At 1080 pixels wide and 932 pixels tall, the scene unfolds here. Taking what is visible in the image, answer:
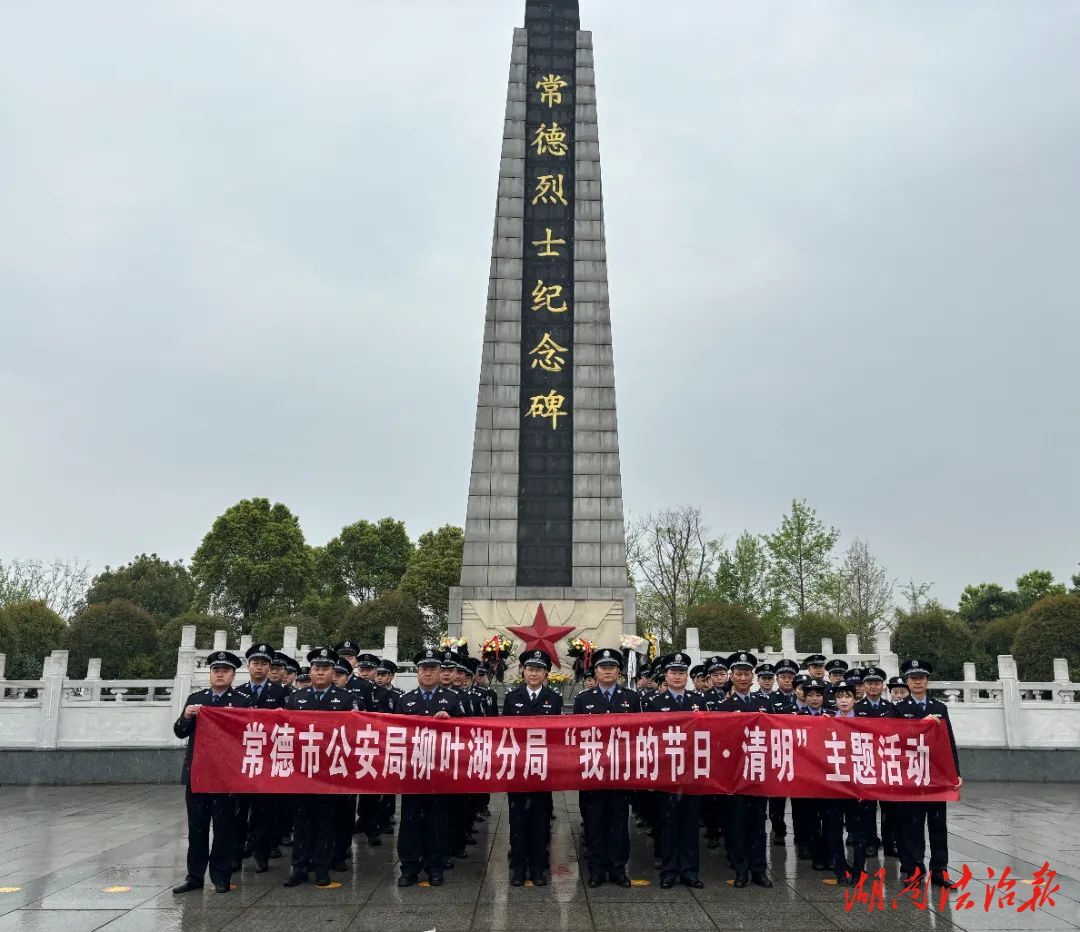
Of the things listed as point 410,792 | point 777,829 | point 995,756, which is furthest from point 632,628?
point 410,792

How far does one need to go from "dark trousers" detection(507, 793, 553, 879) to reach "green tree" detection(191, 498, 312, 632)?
106 feet

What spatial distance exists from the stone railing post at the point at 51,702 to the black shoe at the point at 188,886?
7.08 meters

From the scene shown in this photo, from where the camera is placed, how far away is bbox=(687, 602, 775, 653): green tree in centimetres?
2045

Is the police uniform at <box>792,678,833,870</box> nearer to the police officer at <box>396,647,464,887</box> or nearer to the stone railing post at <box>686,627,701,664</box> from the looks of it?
the police officer at <box>396,647,464,887</box>

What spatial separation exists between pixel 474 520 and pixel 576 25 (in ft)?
37.3

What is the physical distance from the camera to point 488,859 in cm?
689

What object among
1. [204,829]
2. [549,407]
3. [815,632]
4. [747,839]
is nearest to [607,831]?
[747,839]

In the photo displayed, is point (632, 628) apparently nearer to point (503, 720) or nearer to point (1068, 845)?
point (1068, 845)

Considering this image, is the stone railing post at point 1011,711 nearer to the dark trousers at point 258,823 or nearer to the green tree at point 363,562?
the dark trousers at point 258,823

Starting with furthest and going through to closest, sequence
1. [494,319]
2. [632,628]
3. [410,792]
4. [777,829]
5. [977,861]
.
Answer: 1. [494,319]
2. [632,628]
3. [777,829]
4. [977,861]
5. [410,792]

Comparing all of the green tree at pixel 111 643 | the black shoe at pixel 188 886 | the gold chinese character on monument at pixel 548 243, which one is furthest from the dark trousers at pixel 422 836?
the green tree at pixel 111 643

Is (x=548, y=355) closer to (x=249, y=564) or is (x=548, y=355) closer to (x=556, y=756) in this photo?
(x=556, y=756)

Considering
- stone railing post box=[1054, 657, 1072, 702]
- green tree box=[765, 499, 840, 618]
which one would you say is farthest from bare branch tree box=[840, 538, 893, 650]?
stone railing post box=[1054, 657, 1072, 702]

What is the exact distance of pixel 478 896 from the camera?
5.70 meters
